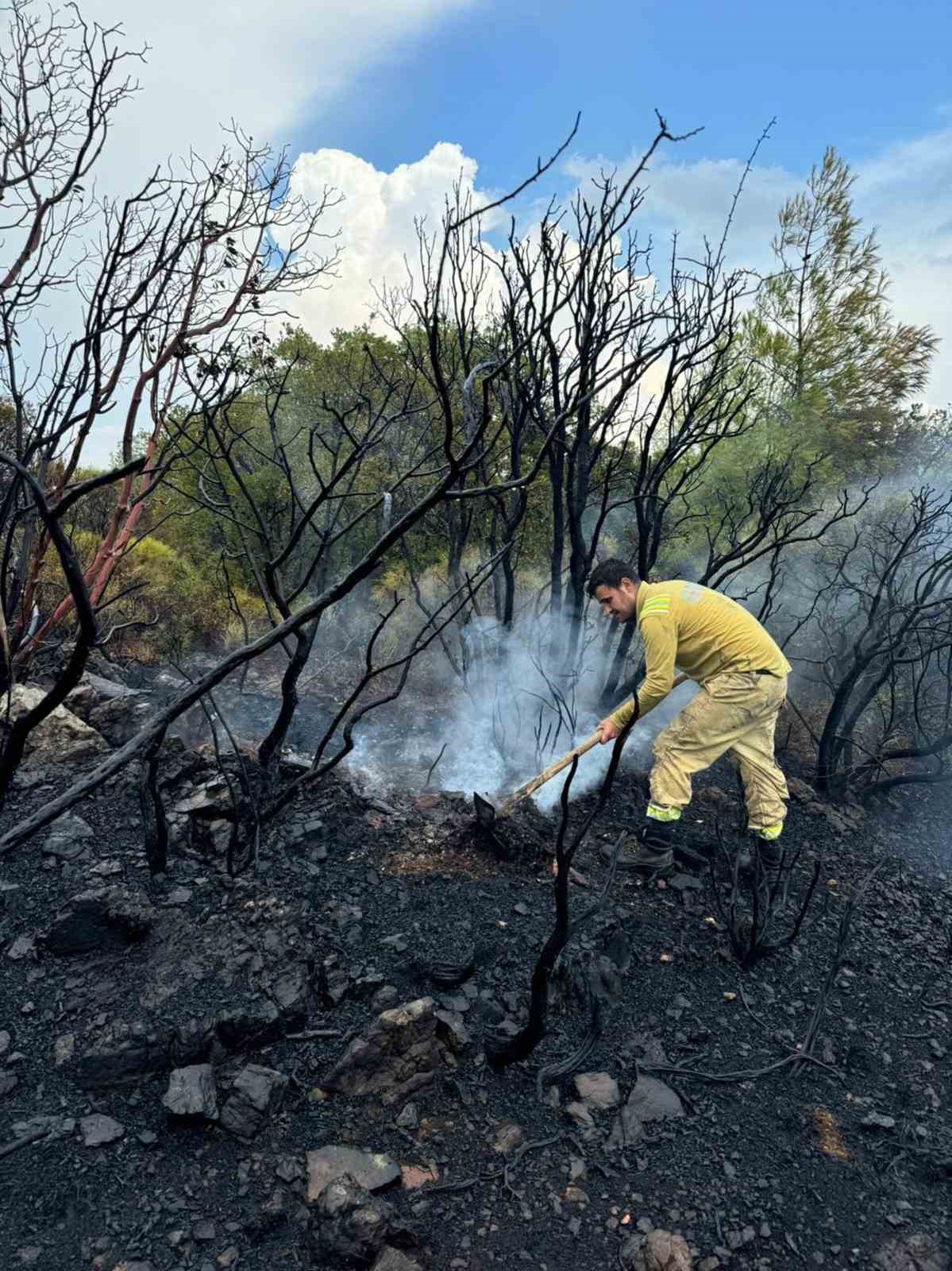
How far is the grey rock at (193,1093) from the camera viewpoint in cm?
208

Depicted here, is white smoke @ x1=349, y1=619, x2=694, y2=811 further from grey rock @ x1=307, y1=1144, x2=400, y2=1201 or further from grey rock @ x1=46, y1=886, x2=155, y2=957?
grey rock @ x1=307, y1=1144, x2=400, y2=1201

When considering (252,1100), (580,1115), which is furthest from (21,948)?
(580,1115)

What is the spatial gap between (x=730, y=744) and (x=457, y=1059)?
2.30 m

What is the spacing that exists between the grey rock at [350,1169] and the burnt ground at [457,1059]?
58 millimetres

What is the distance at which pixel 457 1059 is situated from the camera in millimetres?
2449

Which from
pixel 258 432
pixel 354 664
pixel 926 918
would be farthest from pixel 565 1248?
pixel 258 432

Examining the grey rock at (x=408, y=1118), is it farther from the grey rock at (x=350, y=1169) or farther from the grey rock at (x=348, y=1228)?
the grey rock at (x=348, y=1228)

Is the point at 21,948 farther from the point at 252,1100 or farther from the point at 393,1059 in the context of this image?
the point at 393,1059

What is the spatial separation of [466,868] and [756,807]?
5.58 ft

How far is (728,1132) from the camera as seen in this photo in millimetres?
2291

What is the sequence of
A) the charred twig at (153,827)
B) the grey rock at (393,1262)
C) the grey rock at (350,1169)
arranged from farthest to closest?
the charred twig at (153,827)
the grey rock at (350,1169)
the grey rock at (393,1262)

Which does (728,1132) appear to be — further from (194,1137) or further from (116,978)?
(116,978)

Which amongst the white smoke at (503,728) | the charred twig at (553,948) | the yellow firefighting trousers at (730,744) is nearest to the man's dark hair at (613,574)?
the yellow firefighting trousers at (730,744)

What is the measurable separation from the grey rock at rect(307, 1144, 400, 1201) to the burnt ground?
58 millimetres
